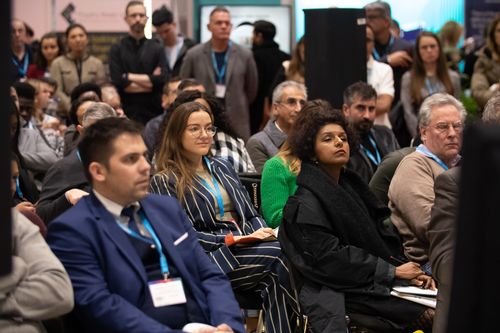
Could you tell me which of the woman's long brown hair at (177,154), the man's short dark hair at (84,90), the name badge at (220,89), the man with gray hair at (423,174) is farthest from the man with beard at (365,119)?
the name badge at (220,89)

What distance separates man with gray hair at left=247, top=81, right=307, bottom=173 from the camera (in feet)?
19.9

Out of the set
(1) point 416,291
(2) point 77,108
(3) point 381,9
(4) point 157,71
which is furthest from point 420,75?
(1) point 416,291

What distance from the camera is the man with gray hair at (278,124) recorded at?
6.05m

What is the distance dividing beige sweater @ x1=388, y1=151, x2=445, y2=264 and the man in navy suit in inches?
52.3

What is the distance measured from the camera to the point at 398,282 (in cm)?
438

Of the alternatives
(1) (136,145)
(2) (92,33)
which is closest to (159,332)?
(1) (136,145)

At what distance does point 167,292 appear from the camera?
129 inches

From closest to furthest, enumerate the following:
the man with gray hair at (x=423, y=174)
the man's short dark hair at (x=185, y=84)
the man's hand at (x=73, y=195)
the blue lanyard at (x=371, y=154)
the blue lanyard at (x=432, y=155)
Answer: the man's hand at (x=73, y=195) < the man with gray hair at (x=423, y=174) < the blue lanyard at (x=432, y=155) < the blue lanyard at (x=371, y=154) < the man's short dark hair at (x=185, y=84)

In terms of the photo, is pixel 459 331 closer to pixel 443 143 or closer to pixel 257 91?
pixel 443 143

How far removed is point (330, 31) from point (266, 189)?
63.6 inches

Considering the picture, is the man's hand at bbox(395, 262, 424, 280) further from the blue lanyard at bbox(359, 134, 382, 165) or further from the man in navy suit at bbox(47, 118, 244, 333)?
the blue lanyard at bbox(359, 134, 382, 165)

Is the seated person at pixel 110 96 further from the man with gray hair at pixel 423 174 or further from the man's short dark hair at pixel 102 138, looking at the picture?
the man's short dark hair at pixel 102 138

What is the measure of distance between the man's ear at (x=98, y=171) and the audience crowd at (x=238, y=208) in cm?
2


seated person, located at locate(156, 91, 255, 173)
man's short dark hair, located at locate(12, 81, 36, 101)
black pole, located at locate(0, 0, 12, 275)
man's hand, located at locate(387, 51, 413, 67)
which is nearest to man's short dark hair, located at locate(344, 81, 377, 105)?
seated person, located at locate(156, 91, 255, 173)
